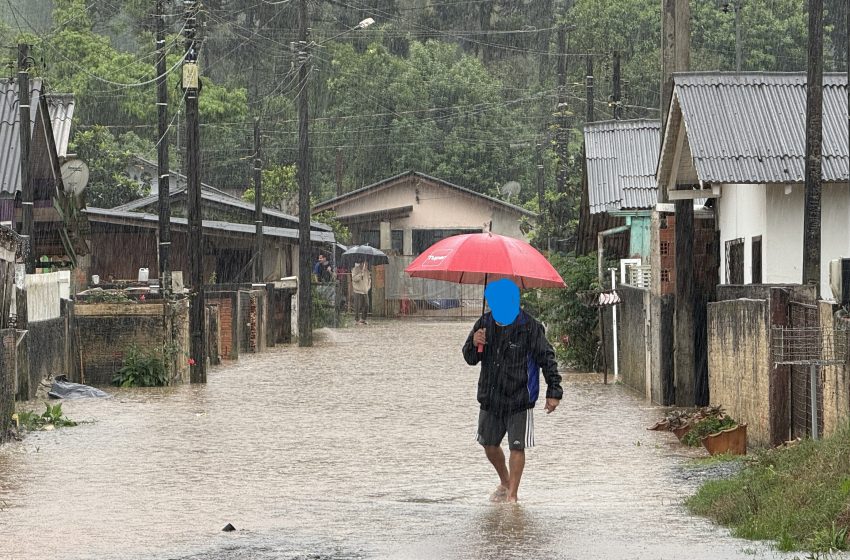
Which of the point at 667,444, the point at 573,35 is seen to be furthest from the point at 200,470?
the point at 573,35

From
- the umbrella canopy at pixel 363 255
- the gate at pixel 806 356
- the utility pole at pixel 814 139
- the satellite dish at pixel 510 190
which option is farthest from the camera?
the satellite dish at pixel 510 190

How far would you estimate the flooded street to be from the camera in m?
9.46

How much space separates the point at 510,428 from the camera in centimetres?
1155

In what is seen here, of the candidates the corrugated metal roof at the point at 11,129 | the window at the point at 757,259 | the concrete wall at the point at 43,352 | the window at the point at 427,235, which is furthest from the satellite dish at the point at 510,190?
the window at the point at 757,259

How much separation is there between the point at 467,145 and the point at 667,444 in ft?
172

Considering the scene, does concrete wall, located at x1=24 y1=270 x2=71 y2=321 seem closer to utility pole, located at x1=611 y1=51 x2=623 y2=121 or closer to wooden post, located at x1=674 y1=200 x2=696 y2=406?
wooden post, located at x1=674 y1=200 x2=696 y2=406

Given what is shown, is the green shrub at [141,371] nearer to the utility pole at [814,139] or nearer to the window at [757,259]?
the window at [757,259]

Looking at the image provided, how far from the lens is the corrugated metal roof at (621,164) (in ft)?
90.8

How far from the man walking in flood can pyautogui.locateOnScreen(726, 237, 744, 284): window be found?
10.6 meters

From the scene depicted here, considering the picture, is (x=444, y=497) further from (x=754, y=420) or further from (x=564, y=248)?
(x=564, y=248)

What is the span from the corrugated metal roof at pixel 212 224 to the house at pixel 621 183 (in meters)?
8.91

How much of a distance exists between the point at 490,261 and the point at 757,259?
953cm

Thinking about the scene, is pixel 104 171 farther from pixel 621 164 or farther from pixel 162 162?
pixel 621 164

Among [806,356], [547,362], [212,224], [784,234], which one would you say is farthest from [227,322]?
[547,362]
